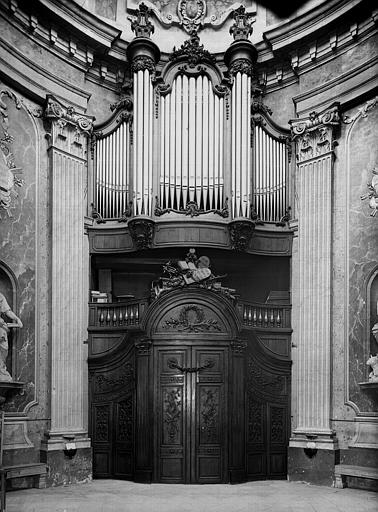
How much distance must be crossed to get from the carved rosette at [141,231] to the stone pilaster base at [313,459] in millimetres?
4526

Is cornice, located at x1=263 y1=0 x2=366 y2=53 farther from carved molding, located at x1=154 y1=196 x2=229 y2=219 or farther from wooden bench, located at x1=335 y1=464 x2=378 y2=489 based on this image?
wooden bench, located at x1=335 y1=464 x2=378 y2=489

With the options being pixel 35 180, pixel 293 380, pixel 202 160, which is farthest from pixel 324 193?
pixel 35 180

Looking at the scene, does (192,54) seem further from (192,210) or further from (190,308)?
(190,308)

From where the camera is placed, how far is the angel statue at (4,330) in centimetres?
1137

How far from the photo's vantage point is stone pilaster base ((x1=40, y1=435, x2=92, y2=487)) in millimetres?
12195

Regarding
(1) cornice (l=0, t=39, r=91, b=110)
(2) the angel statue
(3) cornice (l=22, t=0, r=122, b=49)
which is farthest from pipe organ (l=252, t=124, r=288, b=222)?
(2) the angel statue

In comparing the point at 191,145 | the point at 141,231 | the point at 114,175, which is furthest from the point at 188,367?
the point at 191,145

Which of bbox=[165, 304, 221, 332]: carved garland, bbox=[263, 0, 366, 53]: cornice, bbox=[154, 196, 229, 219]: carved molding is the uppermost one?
bbox=[263, 0, 366, 53]: cornice

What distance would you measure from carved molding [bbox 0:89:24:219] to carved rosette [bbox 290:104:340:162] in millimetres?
5319

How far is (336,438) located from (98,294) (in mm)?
5168

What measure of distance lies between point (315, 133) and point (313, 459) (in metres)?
6.01

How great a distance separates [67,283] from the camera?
13.0 meters

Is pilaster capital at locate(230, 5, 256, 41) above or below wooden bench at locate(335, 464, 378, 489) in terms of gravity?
above

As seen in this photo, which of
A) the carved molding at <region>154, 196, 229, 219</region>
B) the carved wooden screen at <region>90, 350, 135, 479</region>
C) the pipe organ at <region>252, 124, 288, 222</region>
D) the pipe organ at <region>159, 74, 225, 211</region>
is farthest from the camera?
the pipe organ at <region>252, 124, 288, 222</region>
